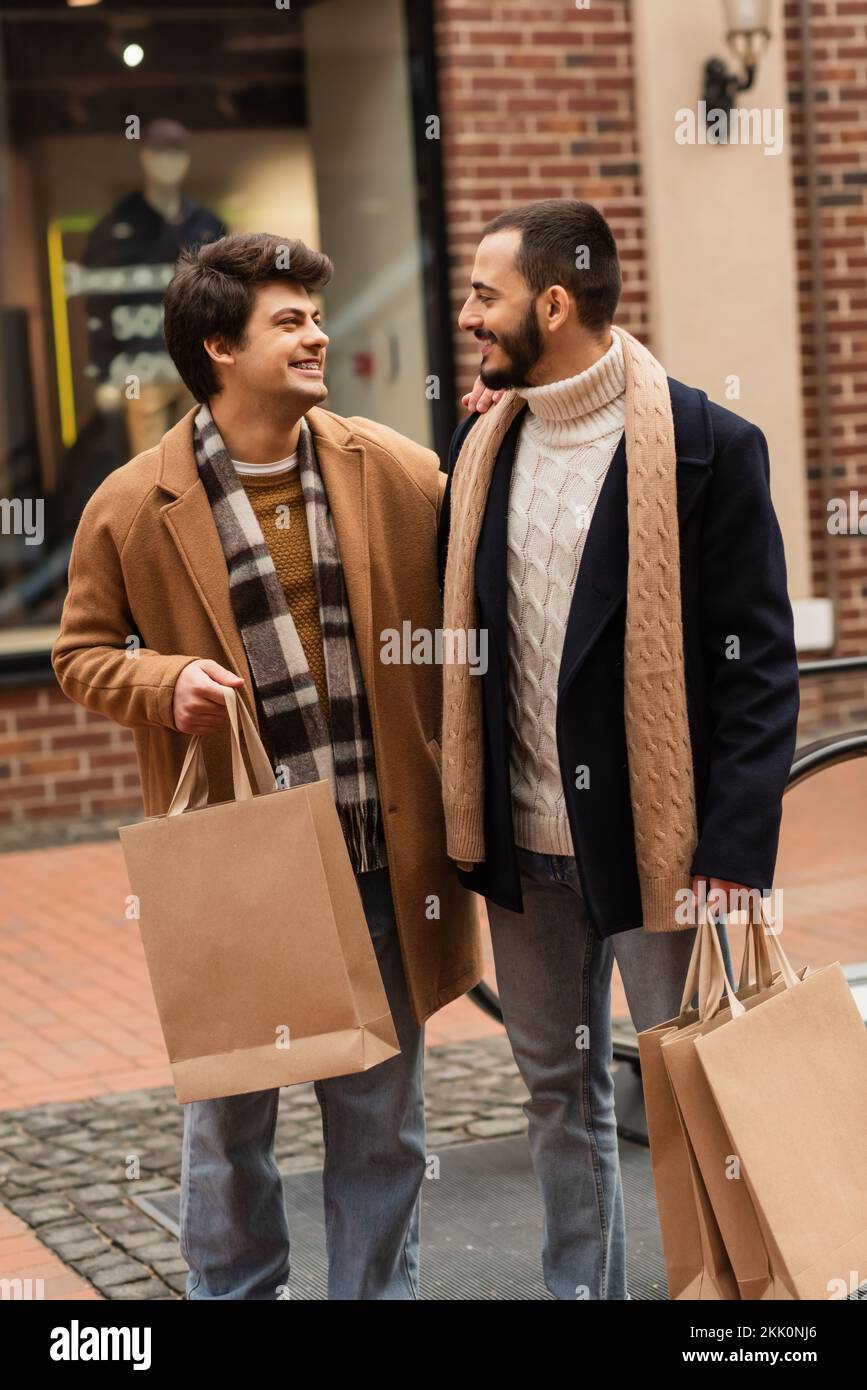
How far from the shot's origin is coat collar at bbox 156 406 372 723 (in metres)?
3.07

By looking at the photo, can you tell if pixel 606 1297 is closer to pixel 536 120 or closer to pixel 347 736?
pixel 347 736

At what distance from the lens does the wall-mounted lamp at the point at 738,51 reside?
8953 mm

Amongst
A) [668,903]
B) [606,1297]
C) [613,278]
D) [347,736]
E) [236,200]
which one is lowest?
[606,1297]

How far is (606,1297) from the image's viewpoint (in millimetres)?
3240

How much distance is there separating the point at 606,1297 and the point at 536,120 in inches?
277

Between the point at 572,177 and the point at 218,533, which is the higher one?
the point at 572,177

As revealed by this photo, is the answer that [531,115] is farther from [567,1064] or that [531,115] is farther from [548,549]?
[567,1064]

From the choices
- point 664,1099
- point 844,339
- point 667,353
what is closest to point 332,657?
point 664,1099

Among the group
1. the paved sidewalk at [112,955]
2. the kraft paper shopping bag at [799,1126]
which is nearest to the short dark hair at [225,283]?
the kraft paper shopping bag at [799,1126]

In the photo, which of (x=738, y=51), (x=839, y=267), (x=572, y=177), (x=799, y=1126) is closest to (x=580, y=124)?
(x=572, y=177)

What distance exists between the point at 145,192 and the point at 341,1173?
6.80 m

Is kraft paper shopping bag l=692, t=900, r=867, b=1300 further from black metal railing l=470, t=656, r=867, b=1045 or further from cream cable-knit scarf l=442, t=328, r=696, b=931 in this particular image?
black metal railing l=470, t=656, r=867, b=1045

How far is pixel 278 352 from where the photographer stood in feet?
9.79

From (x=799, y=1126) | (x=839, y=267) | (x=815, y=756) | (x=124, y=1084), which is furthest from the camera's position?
(x=839, y=267)
